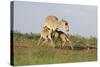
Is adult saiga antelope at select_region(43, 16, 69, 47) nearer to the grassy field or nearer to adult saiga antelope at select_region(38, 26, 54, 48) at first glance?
adult saiga antelope at select_region(38, 26, 54, 48)

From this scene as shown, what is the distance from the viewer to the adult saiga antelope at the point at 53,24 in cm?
295

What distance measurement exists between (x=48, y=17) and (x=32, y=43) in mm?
400

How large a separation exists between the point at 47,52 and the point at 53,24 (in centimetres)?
→ 38

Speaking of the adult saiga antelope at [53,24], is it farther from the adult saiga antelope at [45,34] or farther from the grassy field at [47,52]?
the grassy field at [47,52]

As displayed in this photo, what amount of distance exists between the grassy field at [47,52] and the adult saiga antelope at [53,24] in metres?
0.16

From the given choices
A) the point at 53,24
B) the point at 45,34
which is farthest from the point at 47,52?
the point at 53,24

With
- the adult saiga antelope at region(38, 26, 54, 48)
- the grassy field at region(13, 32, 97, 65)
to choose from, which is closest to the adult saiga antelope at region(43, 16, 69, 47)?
the adult saiga antelope at region(38, 26, 54, 48)

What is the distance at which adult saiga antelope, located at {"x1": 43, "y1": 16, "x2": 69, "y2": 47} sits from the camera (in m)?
2.95

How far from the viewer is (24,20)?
281cm

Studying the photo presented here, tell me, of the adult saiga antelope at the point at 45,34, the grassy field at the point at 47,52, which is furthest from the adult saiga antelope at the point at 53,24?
the grassy field at the point at 47,52

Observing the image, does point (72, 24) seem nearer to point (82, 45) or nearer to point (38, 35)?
point (82, 45)

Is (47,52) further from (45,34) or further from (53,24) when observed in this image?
(53,24)

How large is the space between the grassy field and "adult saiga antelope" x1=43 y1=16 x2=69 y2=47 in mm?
157
